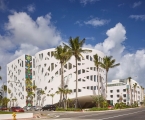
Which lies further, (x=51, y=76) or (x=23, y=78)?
(x=23, y=78)

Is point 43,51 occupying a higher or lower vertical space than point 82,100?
higher

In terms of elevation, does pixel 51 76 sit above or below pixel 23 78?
above

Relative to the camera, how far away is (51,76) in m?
77.1

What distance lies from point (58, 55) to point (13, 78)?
4480cm

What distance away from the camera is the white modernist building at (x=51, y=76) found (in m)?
72.8

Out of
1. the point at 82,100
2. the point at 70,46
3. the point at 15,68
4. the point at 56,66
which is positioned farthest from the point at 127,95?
the point at 70,46

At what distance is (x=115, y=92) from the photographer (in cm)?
10662

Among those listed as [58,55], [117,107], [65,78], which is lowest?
[117,107]

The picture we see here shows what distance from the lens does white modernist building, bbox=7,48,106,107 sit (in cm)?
7281

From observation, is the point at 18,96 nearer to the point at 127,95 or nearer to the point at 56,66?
the point at 56,66

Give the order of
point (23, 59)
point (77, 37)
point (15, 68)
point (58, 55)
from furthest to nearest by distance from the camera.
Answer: point (15, 68) → point (23, 59) → point (58, 55) → point (77, 37)

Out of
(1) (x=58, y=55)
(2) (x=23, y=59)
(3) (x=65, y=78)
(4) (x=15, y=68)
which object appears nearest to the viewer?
(1) (x=58, y=55)

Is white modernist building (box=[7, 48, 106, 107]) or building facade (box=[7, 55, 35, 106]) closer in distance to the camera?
white modernist building (box=[7, 48, 106, 107])

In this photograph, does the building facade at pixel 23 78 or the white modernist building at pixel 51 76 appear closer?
the white modernist building at pixel 51 76
